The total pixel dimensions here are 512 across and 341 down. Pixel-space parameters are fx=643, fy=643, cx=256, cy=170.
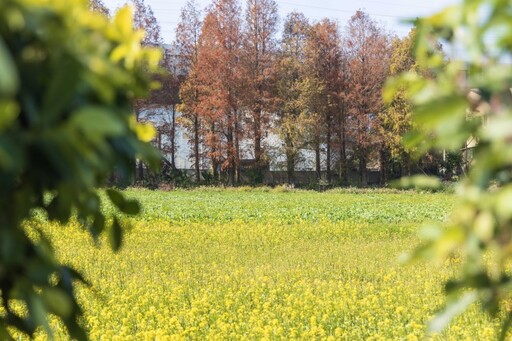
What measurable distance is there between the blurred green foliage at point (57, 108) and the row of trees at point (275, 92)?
30699 mm

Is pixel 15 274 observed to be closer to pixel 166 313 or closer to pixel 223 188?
pixel 166 313

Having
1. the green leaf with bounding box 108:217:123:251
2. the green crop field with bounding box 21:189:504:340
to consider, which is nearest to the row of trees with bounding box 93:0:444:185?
the green crop field with bounding box 21:189:504:340

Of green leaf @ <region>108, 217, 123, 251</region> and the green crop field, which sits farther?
the green crop field

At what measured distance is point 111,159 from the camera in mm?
984

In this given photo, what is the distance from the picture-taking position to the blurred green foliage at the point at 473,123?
83cm

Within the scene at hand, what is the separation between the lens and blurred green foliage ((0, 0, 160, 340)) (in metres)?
0.79

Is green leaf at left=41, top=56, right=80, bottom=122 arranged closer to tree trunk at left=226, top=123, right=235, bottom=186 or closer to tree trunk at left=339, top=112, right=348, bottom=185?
tree trunk at left=226, top=123, right=235, bottom=186

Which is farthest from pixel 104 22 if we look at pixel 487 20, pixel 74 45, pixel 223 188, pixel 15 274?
pixel 223 188

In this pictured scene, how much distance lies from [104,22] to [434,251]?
60 centimetres

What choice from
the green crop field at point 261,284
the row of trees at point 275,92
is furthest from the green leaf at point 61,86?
the row of trees at point 275,92

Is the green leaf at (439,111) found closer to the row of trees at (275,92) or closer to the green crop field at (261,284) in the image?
the green crop field at (261,284)

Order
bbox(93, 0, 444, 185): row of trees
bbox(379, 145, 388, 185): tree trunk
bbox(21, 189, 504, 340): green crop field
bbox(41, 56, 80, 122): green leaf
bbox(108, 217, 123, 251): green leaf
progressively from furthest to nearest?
bbox(379, 145, 388, 185): tree trunk, bbox(93, 0, 444, 185): row of trees, bbox(21, 189, 504, 340): green crop field, bbox(108, 217, 123, 251): green leaf, bbox(41, 56, 80, 122): green leaf

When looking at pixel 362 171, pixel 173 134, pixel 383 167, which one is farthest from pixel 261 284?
pixel 383 167

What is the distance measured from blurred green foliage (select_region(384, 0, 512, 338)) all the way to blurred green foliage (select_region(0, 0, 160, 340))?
43cm
